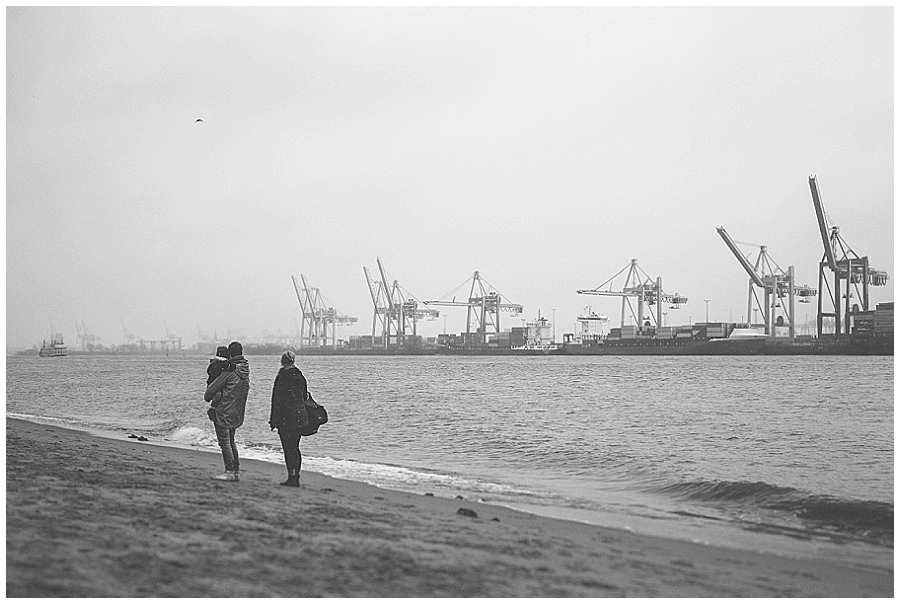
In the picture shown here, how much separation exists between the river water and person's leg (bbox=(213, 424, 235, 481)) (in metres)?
1.83

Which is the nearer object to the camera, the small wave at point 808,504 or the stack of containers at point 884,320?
the small wave at point 808,504

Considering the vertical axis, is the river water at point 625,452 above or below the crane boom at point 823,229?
below

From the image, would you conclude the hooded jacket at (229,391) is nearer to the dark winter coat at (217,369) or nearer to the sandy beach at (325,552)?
the dark winter coat at (217,369)

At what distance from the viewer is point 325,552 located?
14.1 ft

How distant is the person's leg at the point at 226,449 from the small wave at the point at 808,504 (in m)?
5.01

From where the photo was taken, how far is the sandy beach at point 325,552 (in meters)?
3.65

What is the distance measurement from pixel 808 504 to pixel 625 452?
208 inches

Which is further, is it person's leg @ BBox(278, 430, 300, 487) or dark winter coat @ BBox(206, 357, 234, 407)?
person's leg @ BBox(278, 430, 300, 487)

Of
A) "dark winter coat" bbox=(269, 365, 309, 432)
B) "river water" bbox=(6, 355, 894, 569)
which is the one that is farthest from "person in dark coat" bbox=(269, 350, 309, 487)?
"river water" bbox=(6, 355, 894, 569)

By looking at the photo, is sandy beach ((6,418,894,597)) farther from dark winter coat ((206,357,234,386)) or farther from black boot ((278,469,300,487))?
dark winter coat ((206,357,234,386))

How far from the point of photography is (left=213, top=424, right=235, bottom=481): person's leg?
22.8 feet

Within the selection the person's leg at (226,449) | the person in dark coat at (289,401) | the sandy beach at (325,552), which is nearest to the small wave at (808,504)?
the sandy beach at (325,552)

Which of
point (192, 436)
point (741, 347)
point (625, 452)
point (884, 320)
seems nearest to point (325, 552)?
point (625, 452)

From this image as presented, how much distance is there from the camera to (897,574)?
5160 millimetres
